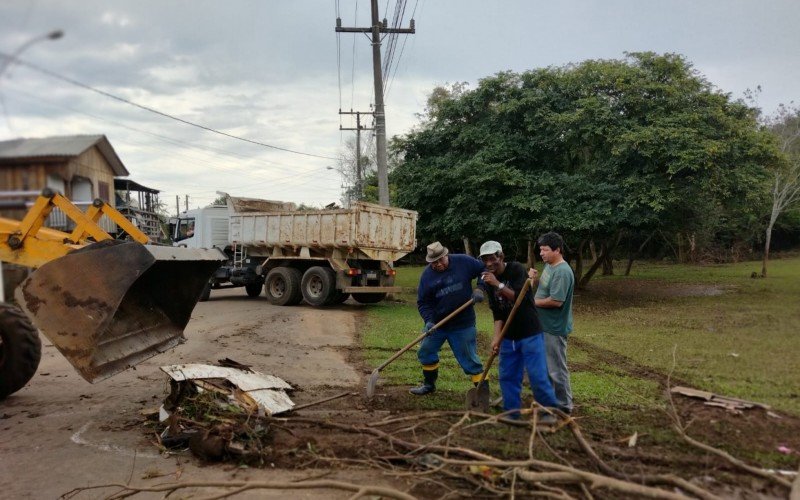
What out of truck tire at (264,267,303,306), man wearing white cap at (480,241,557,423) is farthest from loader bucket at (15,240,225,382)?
truck tire at (264,267,303,306)

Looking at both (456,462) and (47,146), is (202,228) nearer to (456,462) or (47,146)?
(456,462)

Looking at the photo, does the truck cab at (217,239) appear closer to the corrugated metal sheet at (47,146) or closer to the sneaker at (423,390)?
the sneaker at (423,390)

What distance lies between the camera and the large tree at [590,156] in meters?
13.3

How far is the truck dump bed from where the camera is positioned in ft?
44.5

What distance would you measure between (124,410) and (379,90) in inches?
547

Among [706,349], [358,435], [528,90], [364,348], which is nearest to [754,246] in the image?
[528,90]

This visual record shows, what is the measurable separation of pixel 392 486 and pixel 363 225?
1010cm

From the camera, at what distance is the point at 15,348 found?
5.62 m

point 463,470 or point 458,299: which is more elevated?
point 458,299

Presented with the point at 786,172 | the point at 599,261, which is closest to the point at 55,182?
the point at 599,261

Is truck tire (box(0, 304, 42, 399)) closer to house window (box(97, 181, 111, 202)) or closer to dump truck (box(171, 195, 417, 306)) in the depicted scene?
house window (box(97, 181, 111, 202))

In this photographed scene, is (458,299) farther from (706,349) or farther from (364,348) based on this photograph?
(706,349)

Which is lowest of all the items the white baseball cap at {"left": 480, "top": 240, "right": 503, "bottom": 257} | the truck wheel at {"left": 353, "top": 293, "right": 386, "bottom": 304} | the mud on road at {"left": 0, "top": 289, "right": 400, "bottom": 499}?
the mud on road at {"left": 0, "top": 289, "right": 400, "bottom": 499}

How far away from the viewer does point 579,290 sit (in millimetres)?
18625
